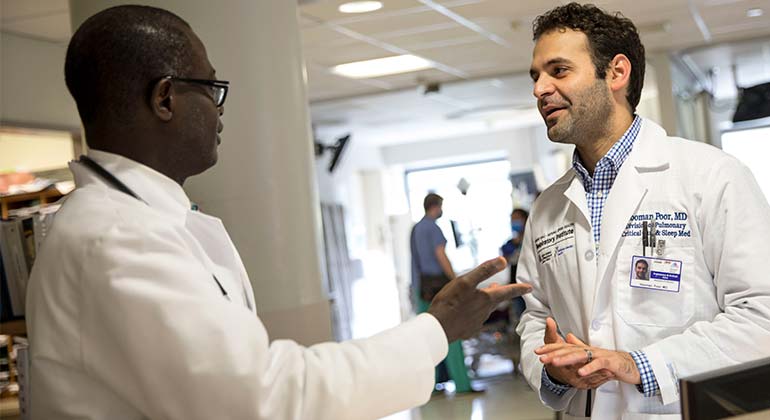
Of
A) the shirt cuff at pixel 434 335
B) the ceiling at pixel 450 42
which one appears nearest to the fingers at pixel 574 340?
the shirt cuff at pixel 434 335

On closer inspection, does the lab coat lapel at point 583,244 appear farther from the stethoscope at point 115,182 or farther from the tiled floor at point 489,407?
the tiled floor at point 489,407

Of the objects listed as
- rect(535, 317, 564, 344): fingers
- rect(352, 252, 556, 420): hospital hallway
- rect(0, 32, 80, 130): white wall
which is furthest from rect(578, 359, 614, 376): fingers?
rect(0, 32, 80, 130): white wall

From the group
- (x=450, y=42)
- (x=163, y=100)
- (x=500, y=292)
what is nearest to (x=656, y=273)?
(x=500, y=292)

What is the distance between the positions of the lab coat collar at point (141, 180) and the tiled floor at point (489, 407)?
5521mm

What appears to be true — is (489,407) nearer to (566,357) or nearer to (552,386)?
(552,386)

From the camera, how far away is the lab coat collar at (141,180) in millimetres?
1336

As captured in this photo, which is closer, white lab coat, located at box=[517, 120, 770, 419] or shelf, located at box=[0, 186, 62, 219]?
white lab coat, located at box=[517, 120, 770, 419]

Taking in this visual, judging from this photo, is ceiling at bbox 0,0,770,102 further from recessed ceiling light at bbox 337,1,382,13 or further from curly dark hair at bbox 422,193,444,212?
A: curly dark hair at bbox 422,193,444,212

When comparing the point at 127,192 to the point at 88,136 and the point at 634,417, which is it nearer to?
the point at 88,136

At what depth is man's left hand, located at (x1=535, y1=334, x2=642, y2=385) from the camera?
6.11 feet

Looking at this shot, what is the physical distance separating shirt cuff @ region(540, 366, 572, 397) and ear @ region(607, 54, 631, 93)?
73cm

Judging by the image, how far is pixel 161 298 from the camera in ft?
A: 3.76

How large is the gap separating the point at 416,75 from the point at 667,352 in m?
7.23

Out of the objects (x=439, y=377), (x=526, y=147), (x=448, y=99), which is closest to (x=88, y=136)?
(x=439, y=377)
